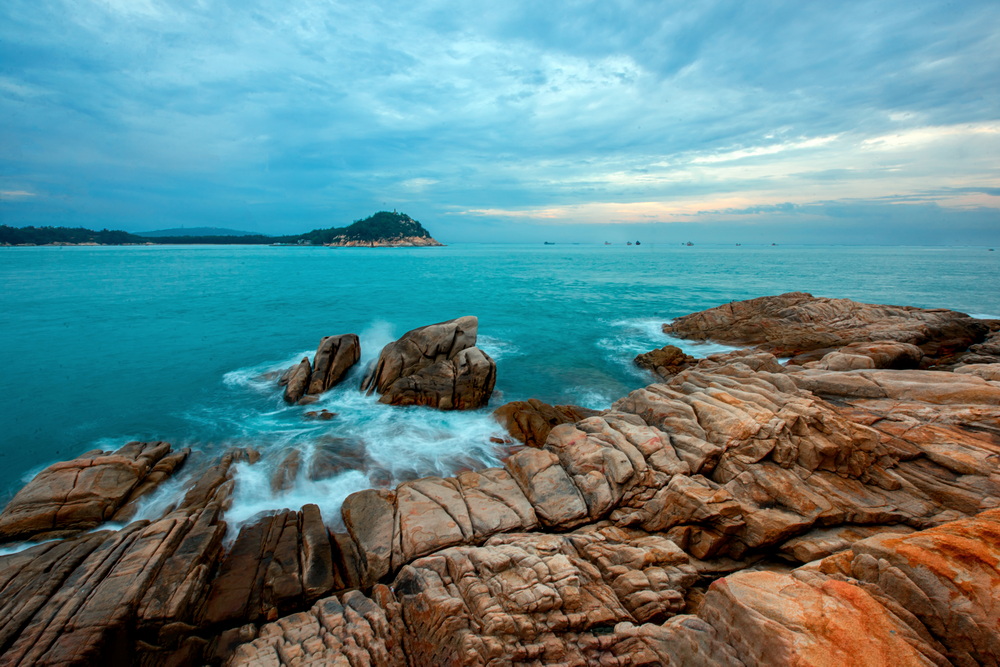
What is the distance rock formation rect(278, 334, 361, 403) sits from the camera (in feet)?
60.2

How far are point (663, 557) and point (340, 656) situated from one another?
5547mm

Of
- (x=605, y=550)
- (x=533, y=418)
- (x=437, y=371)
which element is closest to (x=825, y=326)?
(x=533, y=418)

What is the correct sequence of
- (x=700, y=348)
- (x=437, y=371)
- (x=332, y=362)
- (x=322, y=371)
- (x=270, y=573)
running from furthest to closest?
(x=700, y=348) < (x=332, y=362) < (x=322, y=371) < (x=437, y=371) < (x=270, y=573)

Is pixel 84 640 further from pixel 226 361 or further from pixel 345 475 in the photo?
pixel 226 361

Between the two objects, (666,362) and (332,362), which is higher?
(332,362)

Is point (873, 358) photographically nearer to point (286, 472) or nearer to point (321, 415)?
point (286, 472)

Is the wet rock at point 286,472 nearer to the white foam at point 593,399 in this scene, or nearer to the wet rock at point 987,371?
the white foam at point 593,399

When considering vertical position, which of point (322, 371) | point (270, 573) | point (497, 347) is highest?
point (322, 371)

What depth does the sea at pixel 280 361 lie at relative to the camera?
13250 millimetres

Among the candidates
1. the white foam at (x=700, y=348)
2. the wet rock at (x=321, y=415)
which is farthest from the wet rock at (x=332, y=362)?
the white foam at (x=700, y=348)

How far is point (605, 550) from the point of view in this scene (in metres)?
7.59

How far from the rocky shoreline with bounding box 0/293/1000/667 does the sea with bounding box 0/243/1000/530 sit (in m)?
1.85

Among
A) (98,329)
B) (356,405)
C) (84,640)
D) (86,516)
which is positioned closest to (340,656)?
(84,640)

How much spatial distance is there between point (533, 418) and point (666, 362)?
33.8 feet
